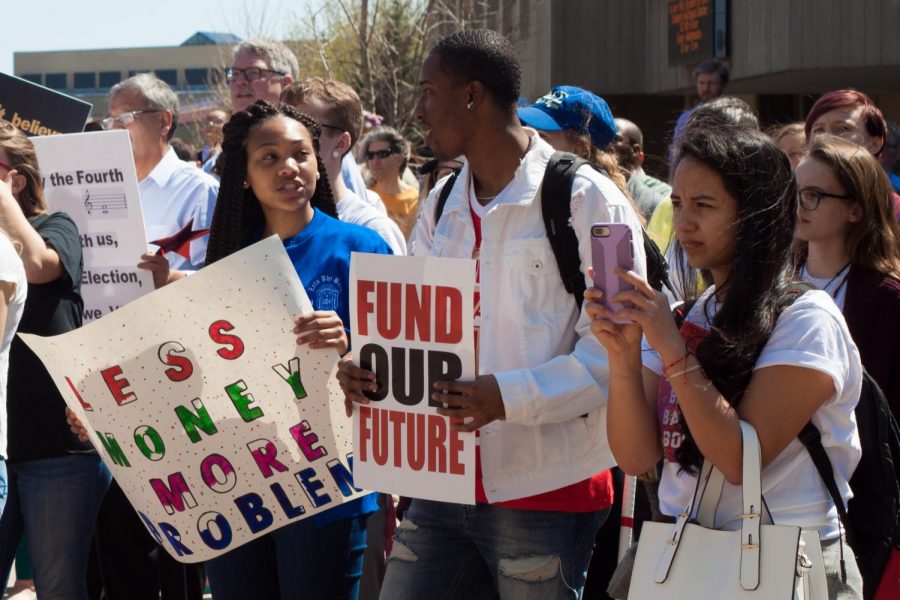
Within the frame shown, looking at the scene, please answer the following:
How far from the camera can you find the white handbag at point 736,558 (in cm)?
251

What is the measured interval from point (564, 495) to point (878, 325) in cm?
131

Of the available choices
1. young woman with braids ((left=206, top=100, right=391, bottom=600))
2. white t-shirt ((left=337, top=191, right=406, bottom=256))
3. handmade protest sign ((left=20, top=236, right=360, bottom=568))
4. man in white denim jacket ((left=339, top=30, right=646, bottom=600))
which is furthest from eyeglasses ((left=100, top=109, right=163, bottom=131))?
man in white denim jacket ((left=339, top=30, right=646, bottom=600))

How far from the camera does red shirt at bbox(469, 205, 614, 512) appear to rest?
3.34 m

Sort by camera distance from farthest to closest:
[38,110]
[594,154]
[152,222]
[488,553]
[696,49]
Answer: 1. [696,49]
2. [152,222]
3. [38,110]
4. [594,154]
5. [488,553]

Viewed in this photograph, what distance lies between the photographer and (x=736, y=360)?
2.75 metres

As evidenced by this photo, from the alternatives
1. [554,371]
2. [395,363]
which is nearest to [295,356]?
[395,363]

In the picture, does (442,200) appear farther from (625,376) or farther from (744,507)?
(744,507)

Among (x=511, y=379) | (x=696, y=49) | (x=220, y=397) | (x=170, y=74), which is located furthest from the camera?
(x=170, y=74)

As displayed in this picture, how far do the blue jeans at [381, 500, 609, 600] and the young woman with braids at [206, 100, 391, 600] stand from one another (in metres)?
0.30

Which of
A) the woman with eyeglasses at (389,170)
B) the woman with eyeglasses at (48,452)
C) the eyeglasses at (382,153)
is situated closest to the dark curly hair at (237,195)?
the woman with eyeglasses at (48,452)

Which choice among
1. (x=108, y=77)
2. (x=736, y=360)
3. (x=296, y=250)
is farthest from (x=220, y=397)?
(x=108, y=77)

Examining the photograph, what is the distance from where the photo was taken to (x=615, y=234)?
8.68 feet

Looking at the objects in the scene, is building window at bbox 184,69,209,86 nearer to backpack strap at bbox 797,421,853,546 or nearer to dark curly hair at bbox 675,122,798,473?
dark curly hair at bbox 675,122,798,473

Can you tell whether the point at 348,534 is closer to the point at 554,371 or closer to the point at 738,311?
the point at 554,371
